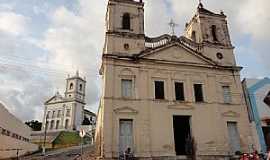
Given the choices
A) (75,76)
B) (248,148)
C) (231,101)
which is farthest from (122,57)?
(75,76)

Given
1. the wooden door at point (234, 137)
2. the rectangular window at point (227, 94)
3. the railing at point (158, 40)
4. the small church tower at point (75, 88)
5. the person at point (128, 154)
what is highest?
the small church tower at point (75, 88)

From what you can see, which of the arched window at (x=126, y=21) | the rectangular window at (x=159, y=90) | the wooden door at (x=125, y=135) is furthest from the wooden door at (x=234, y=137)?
the arched window at (x=126, y=21)

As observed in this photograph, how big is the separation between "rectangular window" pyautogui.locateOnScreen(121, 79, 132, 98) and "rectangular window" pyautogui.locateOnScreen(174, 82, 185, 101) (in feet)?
12.3

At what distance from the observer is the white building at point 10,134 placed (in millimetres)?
25234

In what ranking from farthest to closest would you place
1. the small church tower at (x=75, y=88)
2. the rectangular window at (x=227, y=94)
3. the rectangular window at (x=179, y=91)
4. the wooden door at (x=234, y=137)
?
the small church tower at (x=75, y=88) < the rectangular window at (x=227, y=94) < the rectangular window at (x=179, y=91) < the wooden door at (x=234, y=137)

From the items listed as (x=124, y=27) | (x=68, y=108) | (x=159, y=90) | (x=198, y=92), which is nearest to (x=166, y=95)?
(x=159, y=90)

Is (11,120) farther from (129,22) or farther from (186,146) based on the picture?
(186,146)

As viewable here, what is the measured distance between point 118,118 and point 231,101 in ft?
32.2

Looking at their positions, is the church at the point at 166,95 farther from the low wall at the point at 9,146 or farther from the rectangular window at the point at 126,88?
the low wall at the point at 9,146

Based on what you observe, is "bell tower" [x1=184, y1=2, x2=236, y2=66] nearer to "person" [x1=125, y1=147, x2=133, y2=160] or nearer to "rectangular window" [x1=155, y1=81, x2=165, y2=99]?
"rectangular window" [x1=155, y1=81, x2=165, y2=99]

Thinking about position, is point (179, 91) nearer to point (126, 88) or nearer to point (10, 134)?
point (126, 88)

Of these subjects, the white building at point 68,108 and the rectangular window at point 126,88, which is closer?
the rectangular window at point 126,88

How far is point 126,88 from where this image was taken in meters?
20.5

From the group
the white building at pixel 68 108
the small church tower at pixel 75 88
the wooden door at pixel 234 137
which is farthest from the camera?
the small church tower at pixel 75 88
